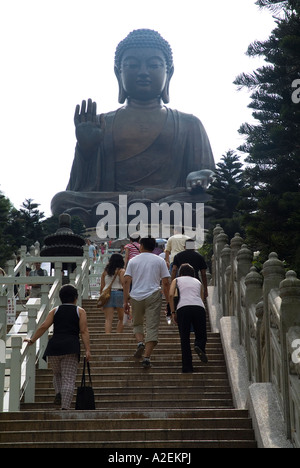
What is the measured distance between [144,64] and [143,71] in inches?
9.5

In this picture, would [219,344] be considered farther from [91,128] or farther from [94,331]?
[91,128]

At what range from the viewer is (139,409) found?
6293mm

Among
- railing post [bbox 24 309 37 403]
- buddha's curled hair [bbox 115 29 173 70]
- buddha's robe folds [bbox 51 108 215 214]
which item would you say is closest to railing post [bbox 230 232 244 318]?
railing post [bbox 24 309 37 403]

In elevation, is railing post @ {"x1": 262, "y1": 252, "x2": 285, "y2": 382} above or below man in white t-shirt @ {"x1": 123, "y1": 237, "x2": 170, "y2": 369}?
below

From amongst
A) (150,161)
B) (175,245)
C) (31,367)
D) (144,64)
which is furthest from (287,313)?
(144,64)

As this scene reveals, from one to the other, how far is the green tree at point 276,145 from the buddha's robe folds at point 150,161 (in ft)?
42.1

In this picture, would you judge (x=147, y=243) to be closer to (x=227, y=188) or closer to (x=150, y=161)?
(x=227, y=188)

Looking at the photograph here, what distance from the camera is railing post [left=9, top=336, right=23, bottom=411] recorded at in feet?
20.2

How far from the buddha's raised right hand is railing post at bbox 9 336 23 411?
18985 mm

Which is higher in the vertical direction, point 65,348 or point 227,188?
point 227,188

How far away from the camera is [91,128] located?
25.1 m

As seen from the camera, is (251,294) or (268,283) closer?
(268,283)

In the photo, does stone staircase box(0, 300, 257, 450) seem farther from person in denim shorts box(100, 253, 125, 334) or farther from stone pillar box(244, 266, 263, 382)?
stone pillar box(244, 266, 263, 382)
